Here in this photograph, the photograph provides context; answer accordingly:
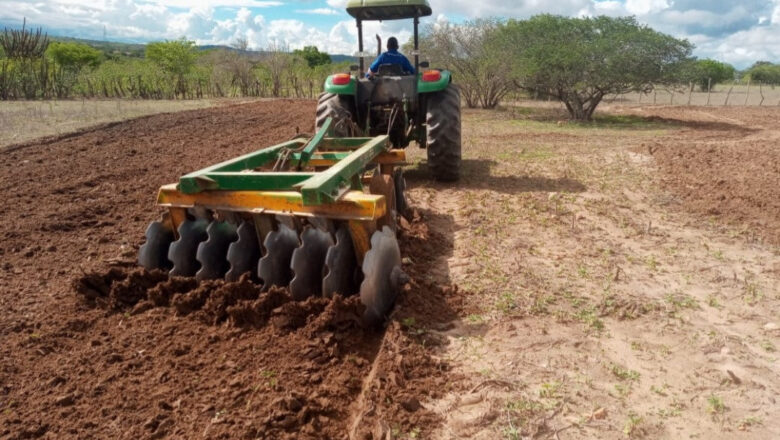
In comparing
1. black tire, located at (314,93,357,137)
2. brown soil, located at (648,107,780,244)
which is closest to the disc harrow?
black tire, located at (314,93,357,137)

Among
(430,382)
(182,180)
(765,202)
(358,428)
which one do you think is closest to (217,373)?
(358,428)

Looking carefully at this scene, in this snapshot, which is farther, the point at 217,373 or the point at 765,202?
the point at 765,202

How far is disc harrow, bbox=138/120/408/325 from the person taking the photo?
3.12 m

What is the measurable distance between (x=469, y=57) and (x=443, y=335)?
20214mm

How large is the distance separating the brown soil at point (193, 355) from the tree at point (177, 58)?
2867 centimetres

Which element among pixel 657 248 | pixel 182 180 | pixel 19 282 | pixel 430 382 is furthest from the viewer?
pixel 657 248

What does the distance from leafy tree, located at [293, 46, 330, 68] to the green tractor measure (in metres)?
52.5

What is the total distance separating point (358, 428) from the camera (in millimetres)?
2316

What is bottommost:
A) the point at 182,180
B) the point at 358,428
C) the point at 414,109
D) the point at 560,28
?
the point at 358,428

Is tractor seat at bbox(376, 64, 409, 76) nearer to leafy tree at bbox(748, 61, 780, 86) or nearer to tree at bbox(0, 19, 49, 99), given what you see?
tree at bbox(0, 19, 49, 99)

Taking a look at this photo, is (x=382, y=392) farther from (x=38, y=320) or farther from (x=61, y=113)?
(x=61, y=113)

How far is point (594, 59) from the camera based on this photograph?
16188 mm

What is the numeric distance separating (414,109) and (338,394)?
17.3 ft

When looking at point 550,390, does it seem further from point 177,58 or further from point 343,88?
point 177,58
